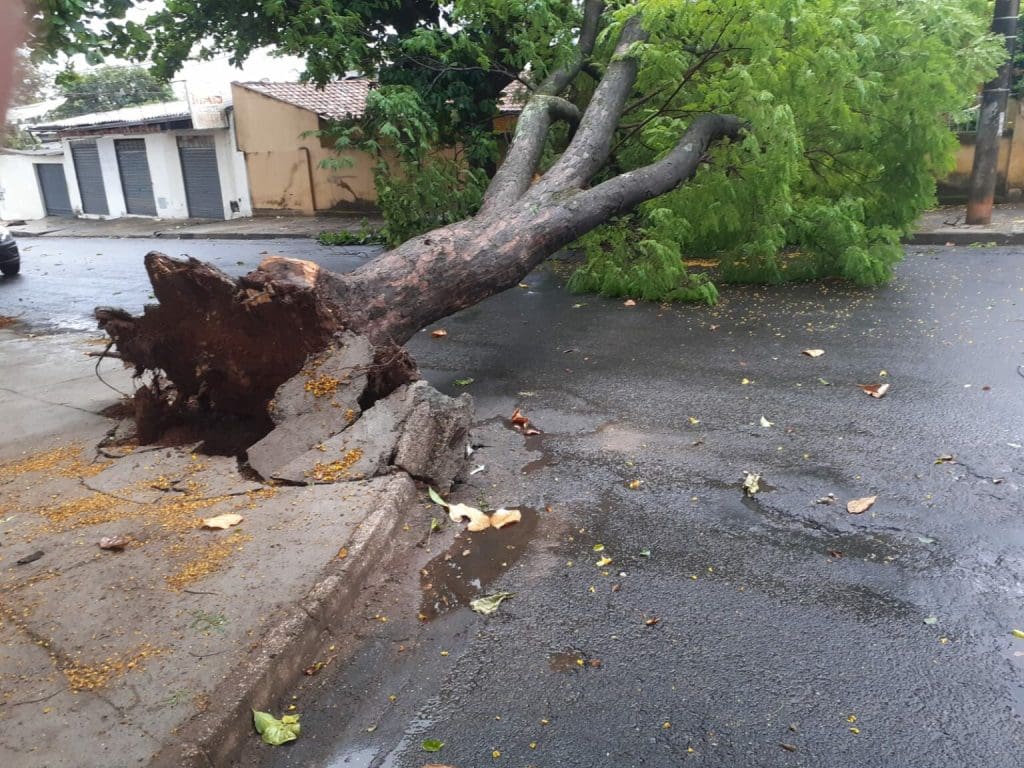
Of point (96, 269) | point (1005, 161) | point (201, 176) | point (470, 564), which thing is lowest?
point (96, 269)

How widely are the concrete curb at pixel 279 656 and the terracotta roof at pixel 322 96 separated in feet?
61.9

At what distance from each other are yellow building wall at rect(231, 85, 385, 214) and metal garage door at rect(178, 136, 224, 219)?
1991 millimetres

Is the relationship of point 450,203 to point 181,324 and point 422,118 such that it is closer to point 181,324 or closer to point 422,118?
A: point 422,118

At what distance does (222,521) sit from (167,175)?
25114 millimetres

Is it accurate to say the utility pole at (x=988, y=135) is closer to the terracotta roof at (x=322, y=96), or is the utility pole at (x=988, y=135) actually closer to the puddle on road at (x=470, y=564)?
the puddle on road at (x=470, y=564)

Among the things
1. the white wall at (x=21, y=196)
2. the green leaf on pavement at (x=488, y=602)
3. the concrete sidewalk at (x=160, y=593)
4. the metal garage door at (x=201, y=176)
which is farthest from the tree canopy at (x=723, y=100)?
the white wall at (x=21, y=196)

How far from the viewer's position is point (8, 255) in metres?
14.4

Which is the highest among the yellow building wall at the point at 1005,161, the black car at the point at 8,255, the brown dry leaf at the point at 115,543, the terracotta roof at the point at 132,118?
the terracotta roof at the point at 132,118

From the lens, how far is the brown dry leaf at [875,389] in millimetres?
5531

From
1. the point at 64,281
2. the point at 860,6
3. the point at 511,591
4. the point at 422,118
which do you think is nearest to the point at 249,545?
the point at 511,591

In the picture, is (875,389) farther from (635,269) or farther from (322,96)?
(322,96)

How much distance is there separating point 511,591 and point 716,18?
628 centimetres

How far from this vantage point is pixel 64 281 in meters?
13.5

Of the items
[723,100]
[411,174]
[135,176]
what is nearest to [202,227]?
[135,176]
